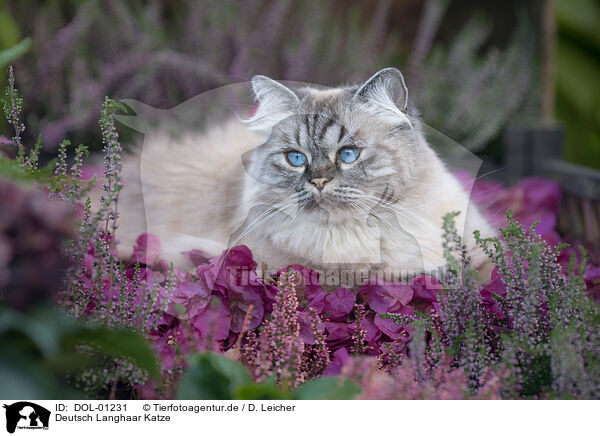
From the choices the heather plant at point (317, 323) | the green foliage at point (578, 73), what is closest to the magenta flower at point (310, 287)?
the heather plant at point (317, 323)

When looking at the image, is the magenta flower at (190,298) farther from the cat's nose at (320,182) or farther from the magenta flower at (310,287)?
the cat's nose at (320,182)

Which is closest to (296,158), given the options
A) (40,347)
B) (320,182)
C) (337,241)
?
(320,182)

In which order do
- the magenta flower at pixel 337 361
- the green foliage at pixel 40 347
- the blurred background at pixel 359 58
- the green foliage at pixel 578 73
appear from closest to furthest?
the green foliage at pixel 40 347, the magenta flower at pixel 337 361, the blurred background at pixel 359 58, the green foliage at pixel 578 73

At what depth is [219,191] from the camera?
1.41 meters

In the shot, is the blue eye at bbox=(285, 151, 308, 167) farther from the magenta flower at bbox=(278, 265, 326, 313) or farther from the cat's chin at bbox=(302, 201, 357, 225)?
the magenta flower at bbox=(278, 265, 326, 313)

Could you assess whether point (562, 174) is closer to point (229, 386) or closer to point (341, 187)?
point (341, 187)

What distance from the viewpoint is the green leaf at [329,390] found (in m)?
0.72

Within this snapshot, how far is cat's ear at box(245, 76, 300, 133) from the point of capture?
107cm

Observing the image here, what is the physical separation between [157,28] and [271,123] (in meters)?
1.50

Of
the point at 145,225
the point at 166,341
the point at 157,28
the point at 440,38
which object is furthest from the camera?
the point at 440,38

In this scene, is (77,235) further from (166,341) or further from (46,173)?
(166,341)
